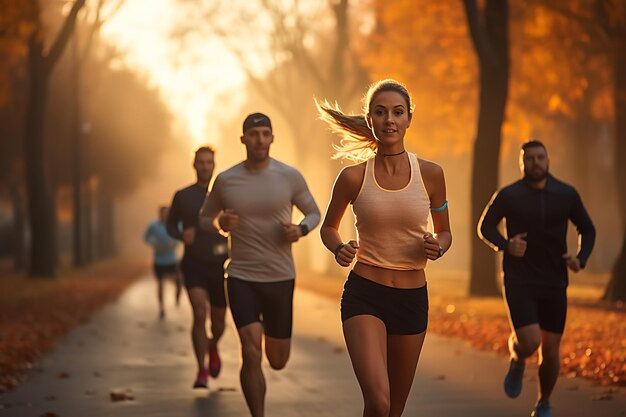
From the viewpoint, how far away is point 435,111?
3919cm

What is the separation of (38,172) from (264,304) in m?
25.6

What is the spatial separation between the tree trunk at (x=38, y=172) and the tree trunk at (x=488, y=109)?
43.7 ft

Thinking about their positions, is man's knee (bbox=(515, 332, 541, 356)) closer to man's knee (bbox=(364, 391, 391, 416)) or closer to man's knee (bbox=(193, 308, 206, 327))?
man's knee (bbox=(364, 391, 391, 416))

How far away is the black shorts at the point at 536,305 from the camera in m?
9.18

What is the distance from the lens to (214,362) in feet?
38.9

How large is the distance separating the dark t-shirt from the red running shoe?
832 mm

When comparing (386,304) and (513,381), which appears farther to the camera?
(513,381)

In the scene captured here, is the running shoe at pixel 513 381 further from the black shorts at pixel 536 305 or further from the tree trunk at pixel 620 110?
the tree trunk at pixel 620 110

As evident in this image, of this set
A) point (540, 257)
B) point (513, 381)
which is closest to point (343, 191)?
point (540, 257)

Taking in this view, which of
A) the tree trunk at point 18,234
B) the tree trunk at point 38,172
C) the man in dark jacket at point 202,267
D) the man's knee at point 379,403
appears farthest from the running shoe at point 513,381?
the tree trunk at point 18,234

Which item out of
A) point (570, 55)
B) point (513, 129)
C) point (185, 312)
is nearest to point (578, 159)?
point (513, 129)

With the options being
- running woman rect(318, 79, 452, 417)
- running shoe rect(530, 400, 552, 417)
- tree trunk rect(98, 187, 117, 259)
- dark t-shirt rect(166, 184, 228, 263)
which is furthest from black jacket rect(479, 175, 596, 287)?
tree trunk rect(98, 187, 117, 259)

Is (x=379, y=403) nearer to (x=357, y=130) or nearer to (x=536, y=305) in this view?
(x=357, y=130)

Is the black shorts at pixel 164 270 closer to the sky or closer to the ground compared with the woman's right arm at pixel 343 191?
closer to the ground
